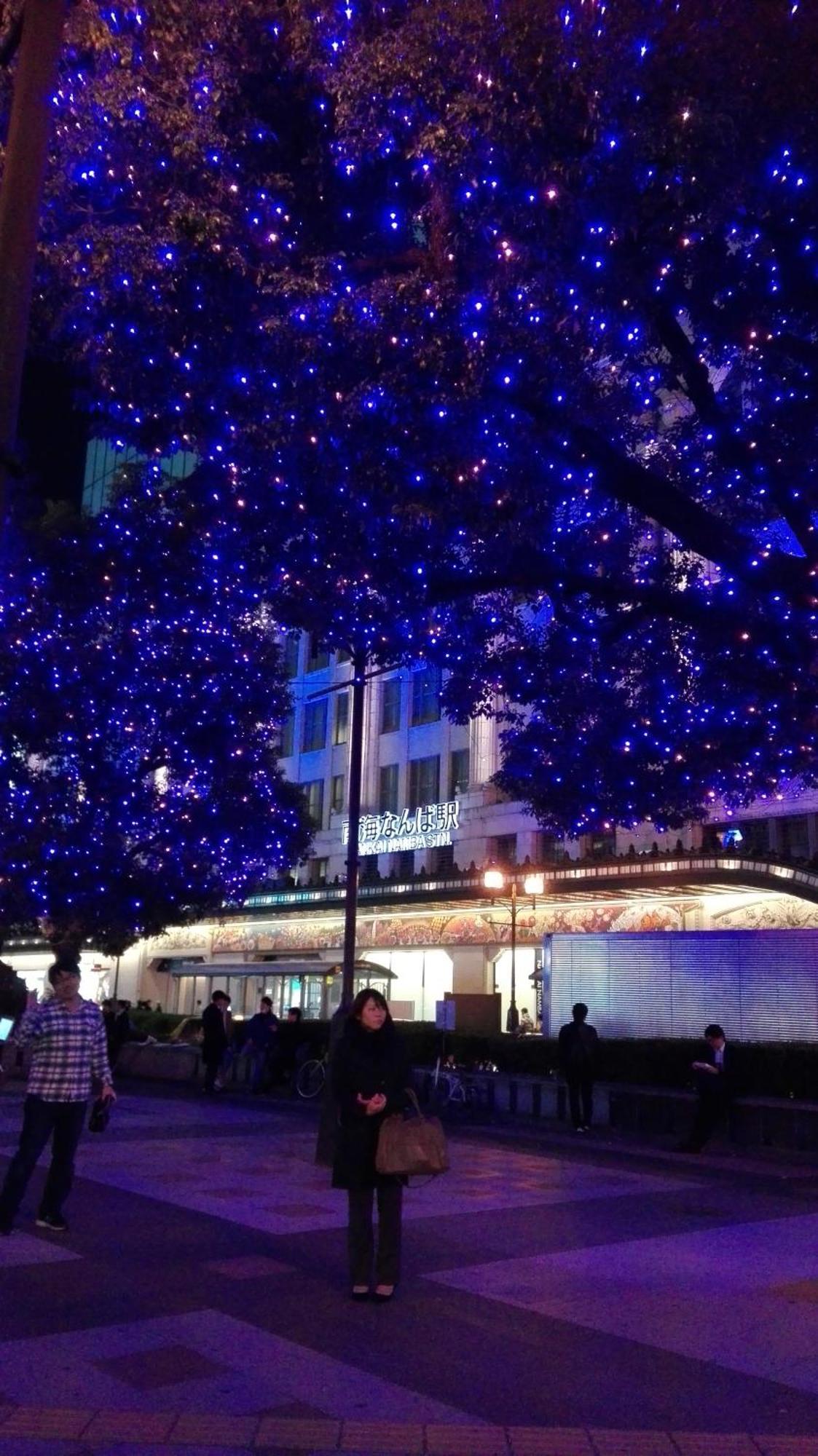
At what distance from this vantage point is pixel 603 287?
9.08m

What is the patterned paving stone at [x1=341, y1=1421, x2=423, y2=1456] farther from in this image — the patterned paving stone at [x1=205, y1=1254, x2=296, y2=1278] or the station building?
the station building

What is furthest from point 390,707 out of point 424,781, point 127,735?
point 127,735

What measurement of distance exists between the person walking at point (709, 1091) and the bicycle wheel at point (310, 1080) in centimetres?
810

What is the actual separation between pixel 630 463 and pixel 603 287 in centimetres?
195

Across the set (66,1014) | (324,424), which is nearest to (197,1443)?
(66,1014)

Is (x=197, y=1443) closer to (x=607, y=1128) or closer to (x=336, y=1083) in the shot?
(x=336, y=1083)

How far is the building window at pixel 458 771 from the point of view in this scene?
3938 cm

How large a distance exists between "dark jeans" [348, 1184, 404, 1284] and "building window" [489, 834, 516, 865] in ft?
98.4

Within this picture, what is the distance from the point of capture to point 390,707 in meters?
43.6

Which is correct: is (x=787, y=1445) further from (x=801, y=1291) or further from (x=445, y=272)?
(x=445, y=272)

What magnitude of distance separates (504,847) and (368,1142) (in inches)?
1218

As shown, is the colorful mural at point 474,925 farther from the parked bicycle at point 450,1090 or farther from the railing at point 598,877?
the parked bicycle at point 450,1090

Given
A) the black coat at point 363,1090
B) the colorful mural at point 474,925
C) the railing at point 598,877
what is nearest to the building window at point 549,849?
the colorful mural at point 474,925

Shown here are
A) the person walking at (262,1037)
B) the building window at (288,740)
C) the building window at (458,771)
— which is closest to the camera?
the person walking at (262,1037)
